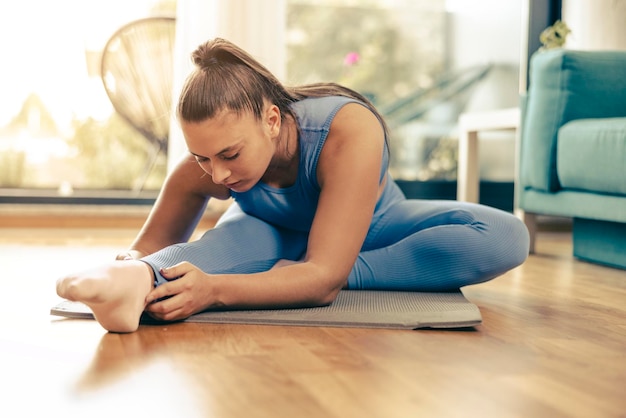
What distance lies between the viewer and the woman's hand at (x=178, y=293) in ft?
4.43

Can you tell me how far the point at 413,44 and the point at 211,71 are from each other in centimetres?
292

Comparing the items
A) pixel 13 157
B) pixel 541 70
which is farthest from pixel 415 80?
pixel 13 157

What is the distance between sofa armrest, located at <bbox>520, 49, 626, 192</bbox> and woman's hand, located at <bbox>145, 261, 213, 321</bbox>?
1668 mm

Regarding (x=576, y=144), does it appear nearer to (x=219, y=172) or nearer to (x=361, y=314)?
(x=361, y=314)

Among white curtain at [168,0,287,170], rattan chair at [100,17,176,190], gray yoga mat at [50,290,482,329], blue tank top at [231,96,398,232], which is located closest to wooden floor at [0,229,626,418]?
gray yoga mat at [50,290,482,329]

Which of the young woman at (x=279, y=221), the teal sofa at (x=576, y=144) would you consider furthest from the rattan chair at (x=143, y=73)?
the young woman at (x=279, y=221)

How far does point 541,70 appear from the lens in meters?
2.80

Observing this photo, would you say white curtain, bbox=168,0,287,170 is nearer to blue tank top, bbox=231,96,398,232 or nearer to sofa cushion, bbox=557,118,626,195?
sofa cushion, bbox=557,118,626,195

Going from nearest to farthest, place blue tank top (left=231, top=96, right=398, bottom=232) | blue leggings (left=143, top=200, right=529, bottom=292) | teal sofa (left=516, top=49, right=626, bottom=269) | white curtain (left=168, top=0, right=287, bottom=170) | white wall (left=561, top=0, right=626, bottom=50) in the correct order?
blue tank top (left=231, top=96, right=398, bottom=232)
blue leggings (left=143, top=200, right=529, bottom=292)
teal sofa (left=516, top=49, right=626, bottom=269)
white curtain (left=168, top=0, right=287, bottom=170)
white wall (left=561, top=0, right=626, bottom=50)

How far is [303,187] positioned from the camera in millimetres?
1659

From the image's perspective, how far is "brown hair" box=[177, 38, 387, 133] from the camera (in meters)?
1.40

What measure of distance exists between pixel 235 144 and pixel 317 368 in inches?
18.6

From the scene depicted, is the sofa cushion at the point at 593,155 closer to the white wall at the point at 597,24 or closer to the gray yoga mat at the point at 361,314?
the gray yoga mat at the point at 361,314

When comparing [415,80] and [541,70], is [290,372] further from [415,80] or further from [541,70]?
[415,80]
